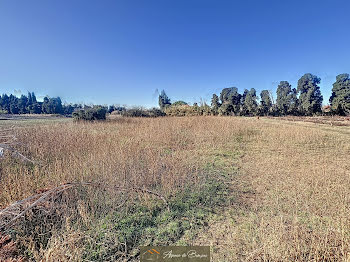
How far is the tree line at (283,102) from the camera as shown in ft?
59.8

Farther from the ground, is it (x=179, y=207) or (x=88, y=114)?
(x=88, y=114)

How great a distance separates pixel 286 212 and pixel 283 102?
37856 mm

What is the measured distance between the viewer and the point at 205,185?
3.01m

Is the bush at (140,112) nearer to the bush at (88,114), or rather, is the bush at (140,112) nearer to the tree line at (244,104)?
the tree line at (244,104)

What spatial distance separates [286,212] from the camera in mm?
2197

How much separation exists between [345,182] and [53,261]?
5221mm

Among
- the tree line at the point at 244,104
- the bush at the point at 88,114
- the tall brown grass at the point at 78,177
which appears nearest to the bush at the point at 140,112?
the tree line at the point at 244,104

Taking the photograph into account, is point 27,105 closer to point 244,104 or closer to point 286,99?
point 244,104

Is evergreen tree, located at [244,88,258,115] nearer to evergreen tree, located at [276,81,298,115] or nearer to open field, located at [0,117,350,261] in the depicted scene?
evergreen tree, located at [276,81,298,115]

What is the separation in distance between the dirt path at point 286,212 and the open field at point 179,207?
0.05ft

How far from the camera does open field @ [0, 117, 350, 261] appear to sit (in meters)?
1.48

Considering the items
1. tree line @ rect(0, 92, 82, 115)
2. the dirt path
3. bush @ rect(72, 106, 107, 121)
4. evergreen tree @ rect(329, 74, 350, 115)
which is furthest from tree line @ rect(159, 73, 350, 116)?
tree line @ rect(0, 92, 82, 115)

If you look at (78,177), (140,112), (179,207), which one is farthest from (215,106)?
(78,177)

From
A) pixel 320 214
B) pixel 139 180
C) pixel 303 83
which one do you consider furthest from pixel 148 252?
pixel 303 83
